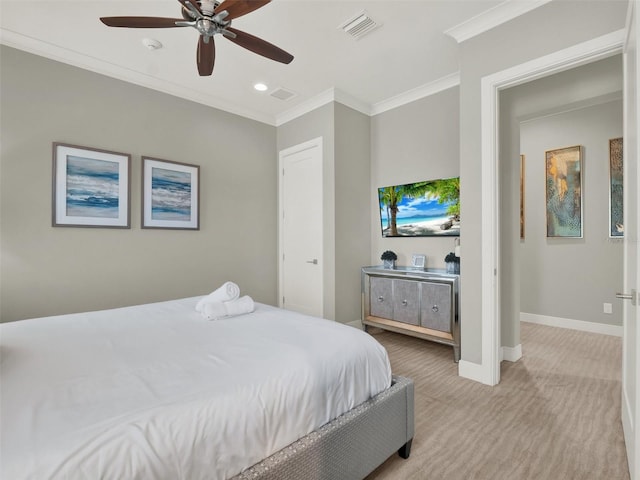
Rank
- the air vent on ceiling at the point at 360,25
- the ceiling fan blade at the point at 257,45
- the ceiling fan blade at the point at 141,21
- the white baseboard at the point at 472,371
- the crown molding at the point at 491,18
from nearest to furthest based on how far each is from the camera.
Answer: the ceiling fan blade at the point at 141,21 → the ceiling fan blade at the point at 257,45 → the crown molding at the point at 491,18 → the air vent on ceiling at the point at 360,25 → the white baseboard at the point at 472,371

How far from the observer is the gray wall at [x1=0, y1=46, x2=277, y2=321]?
2707 mm

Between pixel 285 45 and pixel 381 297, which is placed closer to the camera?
pixel 285 45

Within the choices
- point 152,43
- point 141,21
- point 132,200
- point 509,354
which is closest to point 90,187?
point 132,200

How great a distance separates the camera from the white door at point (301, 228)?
4059 mm

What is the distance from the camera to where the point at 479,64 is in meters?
2.67

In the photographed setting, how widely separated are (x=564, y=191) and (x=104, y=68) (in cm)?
569

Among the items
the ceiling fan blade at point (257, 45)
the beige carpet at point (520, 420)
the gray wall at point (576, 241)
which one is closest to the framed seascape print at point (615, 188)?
the gray wall at point (576, 241)

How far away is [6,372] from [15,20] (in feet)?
9.41

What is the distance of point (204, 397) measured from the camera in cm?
108

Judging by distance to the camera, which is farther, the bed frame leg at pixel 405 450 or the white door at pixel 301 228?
the white door at pixel 301 228

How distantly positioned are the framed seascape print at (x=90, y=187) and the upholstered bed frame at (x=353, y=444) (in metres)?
2.90

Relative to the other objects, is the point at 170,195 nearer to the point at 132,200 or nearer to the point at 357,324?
the point at 132,200

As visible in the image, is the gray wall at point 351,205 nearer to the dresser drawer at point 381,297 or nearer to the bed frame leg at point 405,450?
the dresser drawer at point 381,297

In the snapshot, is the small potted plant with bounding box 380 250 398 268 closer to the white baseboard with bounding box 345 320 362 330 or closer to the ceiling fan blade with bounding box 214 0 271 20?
the white baseboard with bounding box 345 320 362 330
